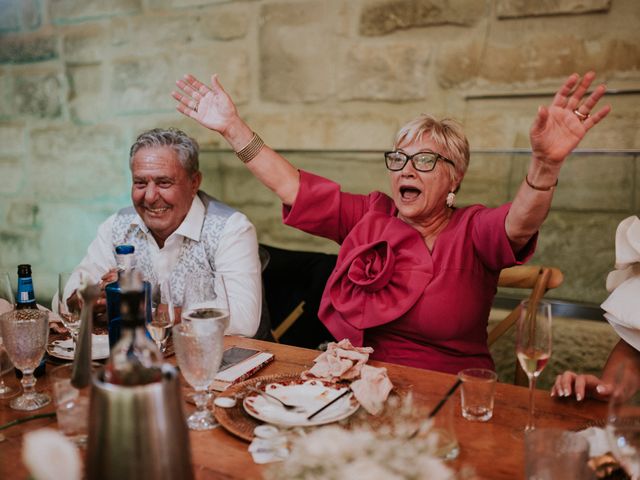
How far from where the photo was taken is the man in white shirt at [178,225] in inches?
86.6

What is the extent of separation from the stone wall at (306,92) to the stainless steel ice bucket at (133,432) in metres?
1.99

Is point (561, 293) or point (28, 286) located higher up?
point (28, 286)

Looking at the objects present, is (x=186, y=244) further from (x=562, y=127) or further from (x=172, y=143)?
(x=562, y=127)

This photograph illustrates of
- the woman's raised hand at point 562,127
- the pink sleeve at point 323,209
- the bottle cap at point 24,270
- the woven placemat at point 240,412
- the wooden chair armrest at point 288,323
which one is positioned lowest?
the wooden chair armrest at point 288,323

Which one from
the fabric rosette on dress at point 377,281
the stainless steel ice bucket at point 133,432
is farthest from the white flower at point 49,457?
the fabric rosette on dress at point 377,281

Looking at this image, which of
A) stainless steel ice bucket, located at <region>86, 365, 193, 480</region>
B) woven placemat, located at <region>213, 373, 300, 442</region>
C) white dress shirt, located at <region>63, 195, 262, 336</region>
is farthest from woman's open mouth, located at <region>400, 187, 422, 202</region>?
stainless steel ice bucket, located at <region>86, 365, 193, 480</region>

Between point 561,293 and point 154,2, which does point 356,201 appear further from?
point 154,2

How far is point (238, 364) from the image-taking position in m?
1.42

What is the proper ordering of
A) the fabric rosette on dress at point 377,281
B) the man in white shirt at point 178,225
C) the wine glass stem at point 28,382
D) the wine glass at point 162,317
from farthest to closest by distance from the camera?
the man in white shirt at point 178,225 < the fabric rosette on dress at point 377,281 < the wine glass at point 162,317 < the wine glass stem at point 28,382

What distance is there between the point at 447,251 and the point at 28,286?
3.63 feet

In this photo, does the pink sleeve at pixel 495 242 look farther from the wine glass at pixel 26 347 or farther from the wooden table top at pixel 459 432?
the wine glass at pixel 26 347

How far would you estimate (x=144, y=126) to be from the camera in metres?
3.20

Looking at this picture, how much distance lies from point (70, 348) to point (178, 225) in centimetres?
84

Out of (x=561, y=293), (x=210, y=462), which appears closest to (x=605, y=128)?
(x=561, y=293)
